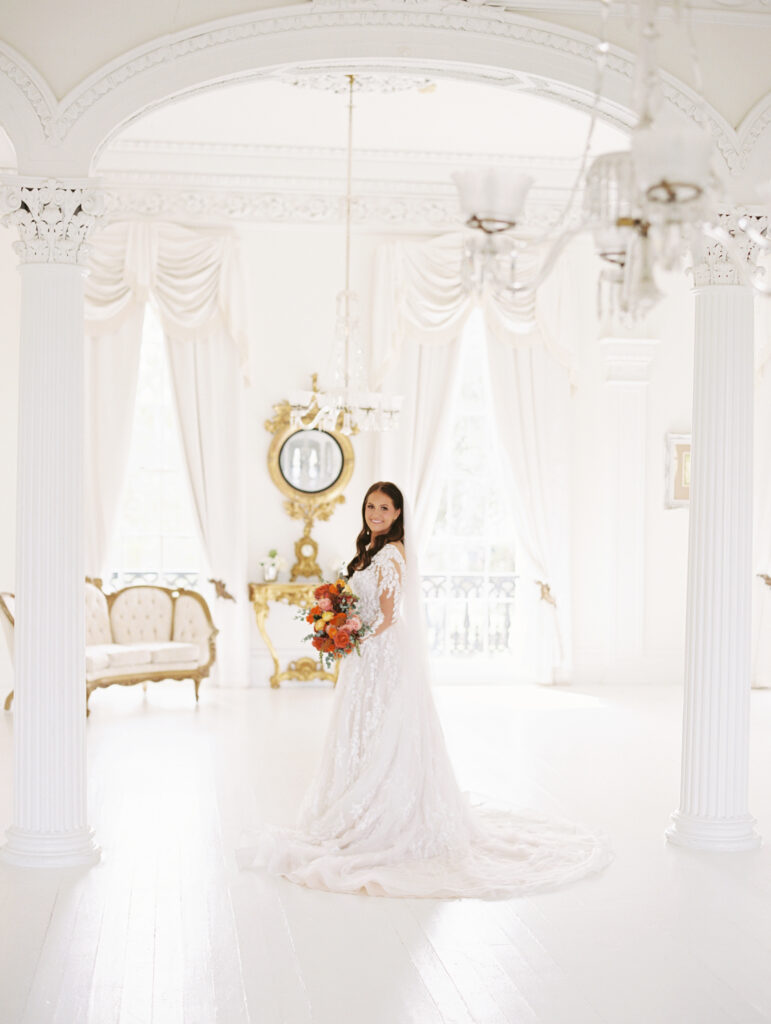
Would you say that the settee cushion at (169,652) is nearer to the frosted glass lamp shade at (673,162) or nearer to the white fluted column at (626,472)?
the white fluted column at (626,472)

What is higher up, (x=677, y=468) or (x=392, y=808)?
(x=677, y=468)

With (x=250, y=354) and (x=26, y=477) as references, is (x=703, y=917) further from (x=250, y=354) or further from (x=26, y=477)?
(x=250, y=354)

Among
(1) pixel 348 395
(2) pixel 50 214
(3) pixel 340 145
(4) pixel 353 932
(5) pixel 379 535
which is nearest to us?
(4) pixel 353 932

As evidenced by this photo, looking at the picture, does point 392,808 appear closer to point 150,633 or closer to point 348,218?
point 150,633

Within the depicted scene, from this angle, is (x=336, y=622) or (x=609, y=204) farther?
(x=336, y=622)

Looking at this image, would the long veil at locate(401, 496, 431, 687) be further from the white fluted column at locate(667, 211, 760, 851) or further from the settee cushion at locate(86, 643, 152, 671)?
the settee cushion at locate(86, 643, 152, 671)

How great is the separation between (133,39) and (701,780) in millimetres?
4379

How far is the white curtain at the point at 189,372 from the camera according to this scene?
10758 mm

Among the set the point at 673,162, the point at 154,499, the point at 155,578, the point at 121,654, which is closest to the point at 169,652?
the point at 121,654

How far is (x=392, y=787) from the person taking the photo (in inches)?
232

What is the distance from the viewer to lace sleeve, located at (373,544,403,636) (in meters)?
6.05

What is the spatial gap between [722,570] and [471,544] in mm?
5747

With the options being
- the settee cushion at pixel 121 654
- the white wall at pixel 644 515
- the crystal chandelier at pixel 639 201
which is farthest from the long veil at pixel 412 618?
the white wall at pixel 644 515

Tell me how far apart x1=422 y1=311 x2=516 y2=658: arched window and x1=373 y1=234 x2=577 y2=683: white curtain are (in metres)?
0.25
